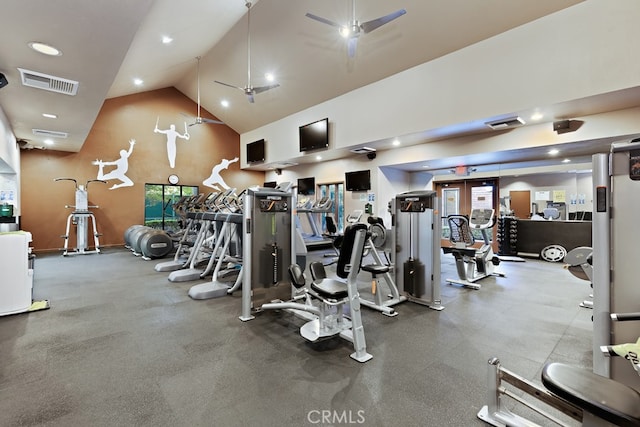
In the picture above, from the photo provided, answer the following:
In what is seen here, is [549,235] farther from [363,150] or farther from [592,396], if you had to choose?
[592,396]

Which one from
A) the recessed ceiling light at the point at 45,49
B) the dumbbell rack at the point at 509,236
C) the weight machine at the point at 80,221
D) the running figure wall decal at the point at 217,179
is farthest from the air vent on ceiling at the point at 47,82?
the dumbbell rack at the point at 509,236

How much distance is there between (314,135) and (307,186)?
102 inches

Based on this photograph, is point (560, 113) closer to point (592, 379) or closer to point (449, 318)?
point (449, 318)

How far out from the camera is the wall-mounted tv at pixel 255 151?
1089 cm

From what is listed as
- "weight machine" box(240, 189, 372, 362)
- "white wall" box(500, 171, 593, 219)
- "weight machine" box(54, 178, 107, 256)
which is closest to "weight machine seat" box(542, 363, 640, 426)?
"weight machine" box(240, 189, 372, 362)

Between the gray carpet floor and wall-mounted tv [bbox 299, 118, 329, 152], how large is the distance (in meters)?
5.44

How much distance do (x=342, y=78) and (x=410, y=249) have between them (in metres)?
5.04

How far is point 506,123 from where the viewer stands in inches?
217

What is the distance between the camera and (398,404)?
6.45 feet

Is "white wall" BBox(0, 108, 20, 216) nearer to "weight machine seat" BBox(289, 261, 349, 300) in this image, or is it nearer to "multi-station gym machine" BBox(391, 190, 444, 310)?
"weight machine seat" BBox(289, 261, 349, 300)

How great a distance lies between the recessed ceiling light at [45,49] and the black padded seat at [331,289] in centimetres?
369

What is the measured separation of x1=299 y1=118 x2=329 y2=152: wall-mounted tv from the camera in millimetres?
8312

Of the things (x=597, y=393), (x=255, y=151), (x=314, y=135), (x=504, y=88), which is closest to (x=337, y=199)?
(x=314, y=135)

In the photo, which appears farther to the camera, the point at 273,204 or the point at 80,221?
the point at 80,221
